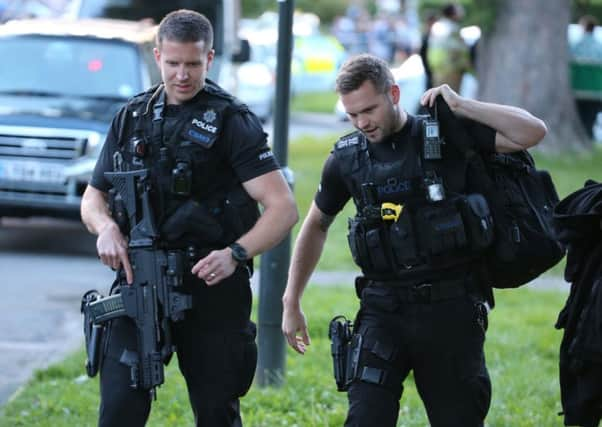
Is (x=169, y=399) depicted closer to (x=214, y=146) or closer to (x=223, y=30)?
(x=214, y=146)

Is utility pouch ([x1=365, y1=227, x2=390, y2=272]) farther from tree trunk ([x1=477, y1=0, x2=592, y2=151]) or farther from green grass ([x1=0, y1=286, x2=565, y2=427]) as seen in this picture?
tree trunk ([x1=477, y1=0, x2=592, y2=151])

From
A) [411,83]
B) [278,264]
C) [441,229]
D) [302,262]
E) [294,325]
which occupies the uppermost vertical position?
[411,83]

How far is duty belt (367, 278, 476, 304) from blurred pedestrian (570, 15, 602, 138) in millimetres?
15460

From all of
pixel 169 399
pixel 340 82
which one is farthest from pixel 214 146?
pixel 169 399

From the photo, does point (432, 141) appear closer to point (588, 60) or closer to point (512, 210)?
point (512, 210)

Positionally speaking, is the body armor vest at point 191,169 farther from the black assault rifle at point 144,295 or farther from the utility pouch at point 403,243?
the utility pouch at point 403,243

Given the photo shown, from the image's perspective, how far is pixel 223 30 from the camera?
15.9 m

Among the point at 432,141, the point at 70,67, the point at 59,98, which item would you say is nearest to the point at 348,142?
the point at 432,141

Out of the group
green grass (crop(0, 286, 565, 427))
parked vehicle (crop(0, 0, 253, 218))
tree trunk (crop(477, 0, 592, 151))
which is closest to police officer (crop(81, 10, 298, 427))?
green grass (crop(0, 286, 565, 427))

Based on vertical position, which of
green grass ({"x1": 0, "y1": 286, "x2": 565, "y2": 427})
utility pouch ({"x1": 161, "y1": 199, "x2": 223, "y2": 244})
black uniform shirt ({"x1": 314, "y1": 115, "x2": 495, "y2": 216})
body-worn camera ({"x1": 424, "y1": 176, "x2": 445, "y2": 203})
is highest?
black uniform shirt ({"x1": 314, "y1": 115, "x2": 495, "y2": 216})

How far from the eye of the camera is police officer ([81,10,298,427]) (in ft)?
15.7

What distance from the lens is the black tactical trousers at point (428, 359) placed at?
186 inches

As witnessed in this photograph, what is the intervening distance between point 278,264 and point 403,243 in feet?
7.51

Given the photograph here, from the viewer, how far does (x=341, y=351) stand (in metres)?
4.94
